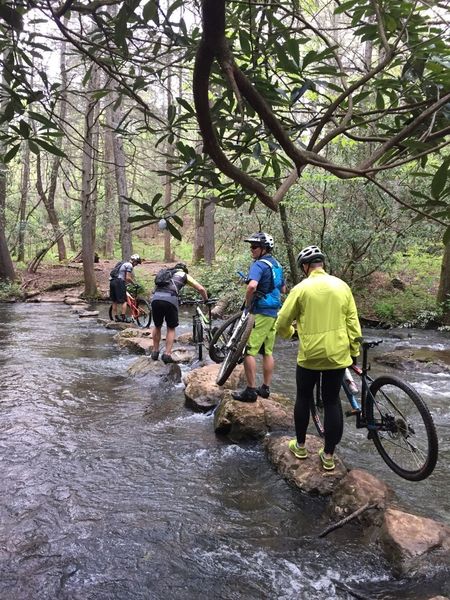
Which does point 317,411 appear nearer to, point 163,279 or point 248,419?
point 248,419

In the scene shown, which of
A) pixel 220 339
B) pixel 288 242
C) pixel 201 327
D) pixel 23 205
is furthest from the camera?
pixel 23 205

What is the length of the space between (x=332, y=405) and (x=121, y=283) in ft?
29.6

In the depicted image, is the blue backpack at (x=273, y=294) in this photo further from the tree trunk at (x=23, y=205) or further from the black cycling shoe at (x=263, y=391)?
the tree trunk at (x=23, y=205)

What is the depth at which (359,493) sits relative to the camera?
4.00 meters

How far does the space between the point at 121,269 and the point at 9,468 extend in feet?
26.1

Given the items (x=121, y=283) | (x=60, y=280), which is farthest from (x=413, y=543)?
(x=60, y=280)

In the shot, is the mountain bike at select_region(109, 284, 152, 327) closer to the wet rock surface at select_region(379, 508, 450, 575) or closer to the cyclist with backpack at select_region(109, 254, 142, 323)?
the cyclist with backpack at select_region(109, 254, 142, 323)

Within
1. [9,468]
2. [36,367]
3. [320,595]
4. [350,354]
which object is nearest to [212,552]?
[320,595]

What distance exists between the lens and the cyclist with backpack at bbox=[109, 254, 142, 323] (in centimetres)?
1221

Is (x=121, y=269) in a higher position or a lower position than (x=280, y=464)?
higher

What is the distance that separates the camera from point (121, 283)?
40.8 feet

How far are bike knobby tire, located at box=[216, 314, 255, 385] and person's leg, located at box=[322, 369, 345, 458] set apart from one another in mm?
1726

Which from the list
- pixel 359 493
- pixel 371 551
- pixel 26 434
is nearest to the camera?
pixel 371 551

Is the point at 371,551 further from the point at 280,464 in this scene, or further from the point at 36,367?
the point at 36,367
